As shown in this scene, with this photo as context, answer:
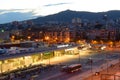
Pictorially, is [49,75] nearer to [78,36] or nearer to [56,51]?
[56,51]

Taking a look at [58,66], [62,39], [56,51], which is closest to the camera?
[58,66]

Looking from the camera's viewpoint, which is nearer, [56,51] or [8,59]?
[8,59]

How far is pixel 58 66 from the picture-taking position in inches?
1515

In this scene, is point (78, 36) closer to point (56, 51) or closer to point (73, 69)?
point (56, 51)

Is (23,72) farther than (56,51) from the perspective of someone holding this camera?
No

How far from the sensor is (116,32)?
90125 millimetres

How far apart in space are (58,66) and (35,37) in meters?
52.5

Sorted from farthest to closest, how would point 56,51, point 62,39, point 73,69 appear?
point 62,39 → point 56,51 → point 73,69

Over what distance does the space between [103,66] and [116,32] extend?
52362 mm

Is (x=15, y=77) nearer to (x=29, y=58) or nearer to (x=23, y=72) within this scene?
(x=23, y=72)

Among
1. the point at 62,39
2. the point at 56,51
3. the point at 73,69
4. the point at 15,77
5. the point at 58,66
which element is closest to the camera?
the point at 15,77

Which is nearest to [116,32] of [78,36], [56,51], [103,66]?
[78,36]

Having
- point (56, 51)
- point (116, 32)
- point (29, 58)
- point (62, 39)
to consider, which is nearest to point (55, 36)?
point (62, 39)

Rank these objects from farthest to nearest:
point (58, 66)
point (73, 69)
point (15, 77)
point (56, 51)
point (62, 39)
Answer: point (62, 39), point (56, 51), point (58, 66), point (73, 69), point (15, 77)
